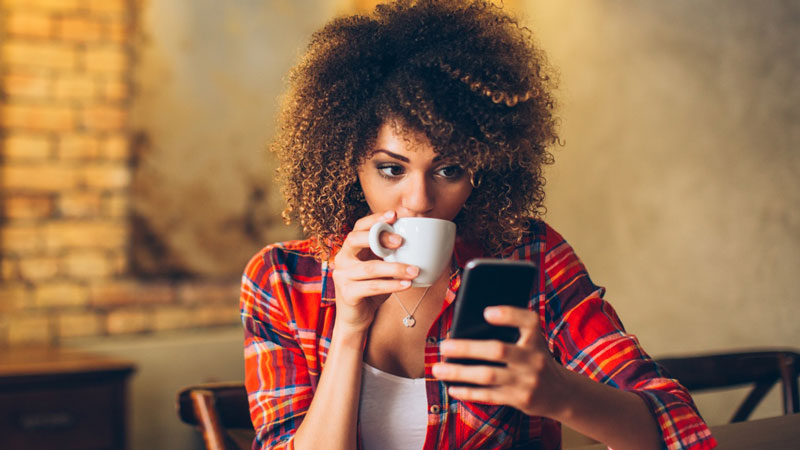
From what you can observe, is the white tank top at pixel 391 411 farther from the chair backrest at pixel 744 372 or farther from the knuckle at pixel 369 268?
the chair backrest at pixel 744 372

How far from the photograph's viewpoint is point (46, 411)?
6.63 feet

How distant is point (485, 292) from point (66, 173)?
88.7 inches

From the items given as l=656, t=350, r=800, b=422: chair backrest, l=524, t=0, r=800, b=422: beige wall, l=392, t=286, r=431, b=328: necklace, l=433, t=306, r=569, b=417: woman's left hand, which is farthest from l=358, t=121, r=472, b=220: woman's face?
l=524, t=0, r=800, b=422: beige wall

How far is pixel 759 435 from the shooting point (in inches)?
41.5

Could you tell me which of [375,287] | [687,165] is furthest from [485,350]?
[687,165]

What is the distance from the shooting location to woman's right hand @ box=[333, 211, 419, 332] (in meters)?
0.86

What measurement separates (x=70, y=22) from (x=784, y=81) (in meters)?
2.37

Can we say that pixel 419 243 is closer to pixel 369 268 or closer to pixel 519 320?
pixel 369 268

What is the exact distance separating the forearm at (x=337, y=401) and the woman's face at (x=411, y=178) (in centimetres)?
20

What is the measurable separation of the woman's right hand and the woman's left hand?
0.18m

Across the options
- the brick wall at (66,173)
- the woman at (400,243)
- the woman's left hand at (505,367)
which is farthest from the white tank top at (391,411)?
the brick wall at (66,173)

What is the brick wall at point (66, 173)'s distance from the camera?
2.44m

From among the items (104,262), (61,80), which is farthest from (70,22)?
(104,262)

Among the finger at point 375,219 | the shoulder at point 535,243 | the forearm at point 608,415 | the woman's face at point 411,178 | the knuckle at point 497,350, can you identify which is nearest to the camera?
the knuckle at point 497,350
